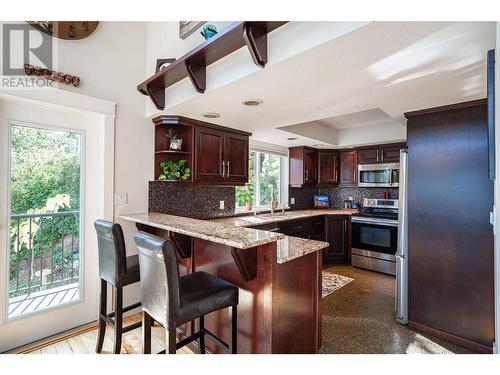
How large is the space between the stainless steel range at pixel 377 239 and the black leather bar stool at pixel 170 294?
3.22 metres

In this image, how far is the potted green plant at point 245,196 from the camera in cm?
405

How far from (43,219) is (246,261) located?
6.20 ft

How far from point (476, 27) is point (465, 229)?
5.45 ft

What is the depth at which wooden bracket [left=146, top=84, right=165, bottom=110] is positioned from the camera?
2.31 metres

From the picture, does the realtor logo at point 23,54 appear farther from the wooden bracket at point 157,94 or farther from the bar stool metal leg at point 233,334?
the bar stool metal leg at point 233,334

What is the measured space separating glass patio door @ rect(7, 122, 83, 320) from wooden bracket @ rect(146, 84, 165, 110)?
77 centimetres

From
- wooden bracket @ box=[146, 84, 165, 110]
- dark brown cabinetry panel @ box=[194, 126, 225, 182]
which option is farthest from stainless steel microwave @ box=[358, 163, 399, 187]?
wooden bracket @ box=[146, 84, 165, 110]

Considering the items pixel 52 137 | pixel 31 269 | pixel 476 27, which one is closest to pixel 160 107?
pixel 52 137

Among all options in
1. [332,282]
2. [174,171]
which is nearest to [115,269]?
[174,171]

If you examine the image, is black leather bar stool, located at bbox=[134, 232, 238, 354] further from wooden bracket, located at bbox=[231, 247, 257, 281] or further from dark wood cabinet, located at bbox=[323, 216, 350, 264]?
dark wood cabinet, located at bbox=[323, 216, 350, 264]

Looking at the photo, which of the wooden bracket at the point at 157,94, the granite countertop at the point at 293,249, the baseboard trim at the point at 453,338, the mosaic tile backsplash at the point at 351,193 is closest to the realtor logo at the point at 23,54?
the wooden bracket at the point at 157,94

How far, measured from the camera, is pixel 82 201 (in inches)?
92.9

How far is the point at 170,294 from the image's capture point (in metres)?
1.31
